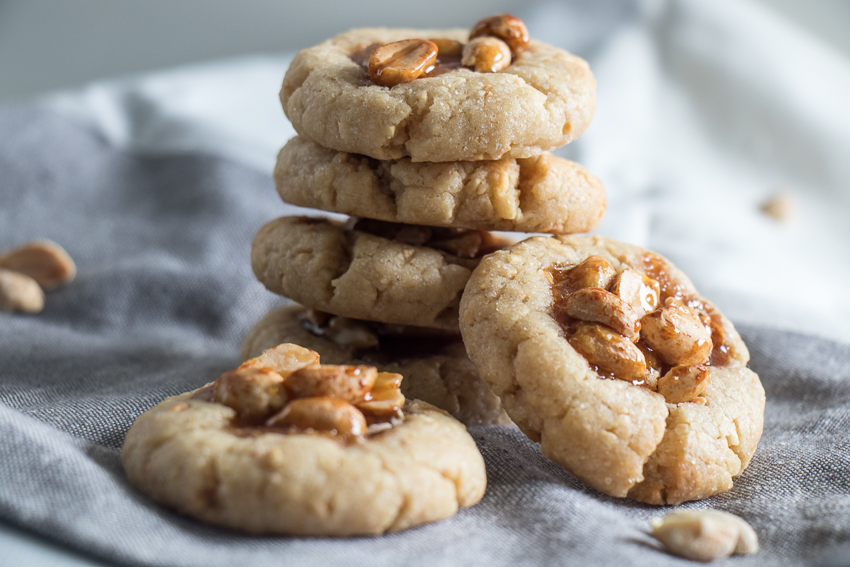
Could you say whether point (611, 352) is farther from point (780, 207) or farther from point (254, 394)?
point (780, 207)

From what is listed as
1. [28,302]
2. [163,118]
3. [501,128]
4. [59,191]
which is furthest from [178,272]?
[501,128]

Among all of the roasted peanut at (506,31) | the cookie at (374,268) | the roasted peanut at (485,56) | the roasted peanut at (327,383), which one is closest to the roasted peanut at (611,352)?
the cookie at (374,268)

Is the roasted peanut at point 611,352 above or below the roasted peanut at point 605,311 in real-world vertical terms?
below

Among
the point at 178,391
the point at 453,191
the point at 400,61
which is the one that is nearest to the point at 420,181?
the point at 453,191

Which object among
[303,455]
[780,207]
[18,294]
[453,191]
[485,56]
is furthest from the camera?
[780,207]

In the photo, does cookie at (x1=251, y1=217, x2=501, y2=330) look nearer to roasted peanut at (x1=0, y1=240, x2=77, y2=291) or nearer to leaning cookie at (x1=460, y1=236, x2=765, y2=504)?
leaning cookie at (x1=460, y1=236, x2=765, y2=504)

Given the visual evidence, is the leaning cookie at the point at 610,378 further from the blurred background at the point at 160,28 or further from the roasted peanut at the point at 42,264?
the blurred background at the point at 160,28

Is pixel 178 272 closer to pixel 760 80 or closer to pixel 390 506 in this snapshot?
pixel 390 506
